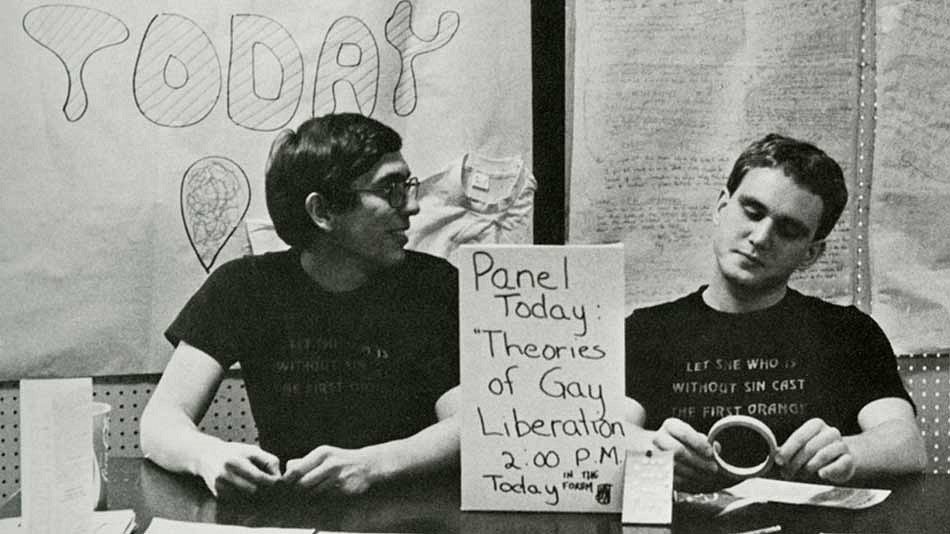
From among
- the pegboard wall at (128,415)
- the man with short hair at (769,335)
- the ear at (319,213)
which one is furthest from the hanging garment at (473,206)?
the pegboard wall at (128,415)

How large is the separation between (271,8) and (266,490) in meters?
0.79

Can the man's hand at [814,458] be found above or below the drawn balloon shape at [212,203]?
below

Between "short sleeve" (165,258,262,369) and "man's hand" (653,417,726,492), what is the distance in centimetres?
71

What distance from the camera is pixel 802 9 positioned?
183 cm

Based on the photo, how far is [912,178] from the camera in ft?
6.03

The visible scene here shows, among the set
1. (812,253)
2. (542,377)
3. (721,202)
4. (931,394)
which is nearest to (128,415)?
(542,377)

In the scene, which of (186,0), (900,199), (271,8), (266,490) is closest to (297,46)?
(271,8)

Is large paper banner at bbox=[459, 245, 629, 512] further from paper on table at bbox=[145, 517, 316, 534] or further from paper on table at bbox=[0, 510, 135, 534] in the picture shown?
paper on table at bbox=[0, 510, 135, 534]

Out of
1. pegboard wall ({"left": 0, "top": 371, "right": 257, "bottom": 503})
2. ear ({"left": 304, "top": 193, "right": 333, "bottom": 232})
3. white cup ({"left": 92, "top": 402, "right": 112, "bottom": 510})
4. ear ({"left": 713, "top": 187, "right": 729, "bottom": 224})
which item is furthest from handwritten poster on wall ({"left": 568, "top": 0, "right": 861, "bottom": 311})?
white cup ({"left": 92, "top": 402, "right": 112, "bottom": 510})

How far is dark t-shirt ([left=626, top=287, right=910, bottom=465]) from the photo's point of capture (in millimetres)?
1802

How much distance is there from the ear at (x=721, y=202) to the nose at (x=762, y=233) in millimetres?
59

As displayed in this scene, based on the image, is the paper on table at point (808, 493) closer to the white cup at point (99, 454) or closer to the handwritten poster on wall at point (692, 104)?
the handwritten poster on wall at point (692, 104)

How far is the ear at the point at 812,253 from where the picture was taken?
182 cm

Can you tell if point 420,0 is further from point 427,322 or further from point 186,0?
point 427,322
